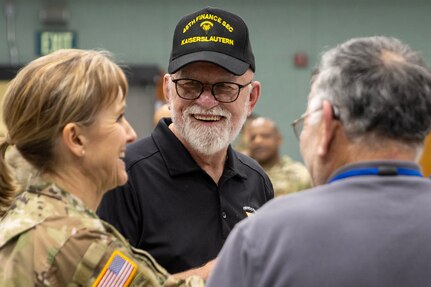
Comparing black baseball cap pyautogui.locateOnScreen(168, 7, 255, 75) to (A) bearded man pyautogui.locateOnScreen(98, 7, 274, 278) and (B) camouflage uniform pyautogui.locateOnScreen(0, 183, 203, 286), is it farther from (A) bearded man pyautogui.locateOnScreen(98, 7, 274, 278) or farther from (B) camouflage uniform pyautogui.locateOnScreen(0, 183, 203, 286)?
(B) camouflage uniform pyautogui.locateOnScreen(0, 183, 203, 286)

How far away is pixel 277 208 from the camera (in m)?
1.54

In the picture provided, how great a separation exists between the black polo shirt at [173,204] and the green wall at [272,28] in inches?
247

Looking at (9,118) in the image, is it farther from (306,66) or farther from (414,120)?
(306,66)

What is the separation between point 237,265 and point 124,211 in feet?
3.35

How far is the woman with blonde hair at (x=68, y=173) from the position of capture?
179 centimetres

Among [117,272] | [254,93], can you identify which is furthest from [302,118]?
[254,93]

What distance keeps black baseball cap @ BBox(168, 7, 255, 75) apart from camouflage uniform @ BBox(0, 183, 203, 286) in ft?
3.05

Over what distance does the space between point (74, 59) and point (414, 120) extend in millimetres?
845

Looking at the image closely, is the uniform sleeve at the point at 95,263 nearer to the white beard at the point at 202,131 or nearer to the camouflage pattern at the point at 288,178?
the white beard at the point at 202,131

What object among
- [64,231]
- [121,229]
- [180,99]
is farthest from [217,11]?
[64,231]

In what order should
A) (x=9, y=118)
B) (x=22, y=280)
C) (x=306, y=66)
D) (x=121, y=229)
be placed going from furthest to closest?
(x=306, y=66), (x=121, y=229), (x=9, y=118), (x=22, y=280)

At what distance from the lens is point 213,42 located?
2.70 metres

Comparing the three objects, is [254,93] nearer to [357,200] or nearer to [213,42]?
[213,42]

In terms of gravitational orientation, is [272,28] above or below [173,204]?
below
